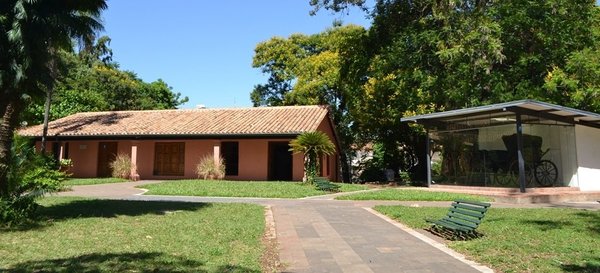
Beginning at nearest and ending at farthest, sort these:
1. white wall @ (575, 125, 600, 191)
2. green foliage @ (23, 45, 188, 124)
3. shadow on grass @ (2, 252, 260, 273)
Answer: shadow on grass @ (2, 252, 260, 273) < white wall @ (575, 125, 600, 191) < green foliage @ (23, 45, 188, 124)

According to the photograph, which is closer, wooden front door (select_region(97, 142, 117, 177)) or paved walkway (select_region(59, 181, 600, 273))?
paved walkway (select_region(59, 181, 600, 273))

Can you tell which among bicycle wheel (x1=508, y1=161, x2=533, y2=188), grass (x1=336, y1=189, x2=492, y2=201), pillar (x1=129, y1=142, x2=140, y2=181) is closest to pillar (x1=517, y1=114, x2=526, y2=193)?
bicycle wheel (x1=508, y1=161, x2=533, y2=188)

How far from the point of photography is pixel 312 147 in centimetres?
1969

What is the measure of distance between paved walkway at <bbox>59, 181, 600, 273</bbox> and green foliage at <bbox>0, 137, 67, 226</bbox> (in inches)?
199

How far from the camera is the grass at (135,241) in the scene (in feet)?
18.9

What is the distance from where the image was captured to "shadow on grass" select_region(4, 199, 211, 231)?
958cm

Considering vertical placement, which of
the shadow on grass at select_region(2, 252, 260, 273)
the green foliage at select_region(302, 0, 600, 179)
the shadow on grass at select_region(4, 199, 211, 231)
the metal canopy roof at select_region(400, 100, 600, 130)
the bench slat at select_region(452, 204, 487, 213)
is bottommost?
the shadow on grass at select_region(2, 252, 260, 273)

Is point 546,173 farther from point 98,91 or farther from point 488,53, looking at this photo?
point 98,91

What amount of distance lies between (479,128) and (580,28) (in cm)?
649

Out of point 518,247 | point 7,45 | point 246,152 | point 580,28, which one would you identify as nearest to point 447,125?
point 580,28

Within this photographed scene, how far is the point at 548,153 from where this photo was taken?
55.7ft

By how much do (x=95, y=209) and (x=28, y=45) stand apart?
4235 millimetres

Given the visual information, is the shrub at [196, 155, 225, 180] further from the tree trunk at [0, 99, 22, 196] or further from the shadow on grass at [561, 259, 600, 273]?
the shadow on grass at [561, 259, 600, 273]

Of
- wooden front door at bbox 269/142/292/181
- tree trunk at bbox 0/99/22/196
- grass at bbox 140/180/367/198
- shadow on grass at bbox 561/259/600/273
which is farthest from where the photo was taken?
wooden front door at bbox 269/142/292/181
